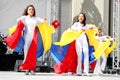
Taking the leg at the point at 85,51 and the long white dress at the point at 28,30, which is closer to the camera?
the long white dress at the point at 28,30

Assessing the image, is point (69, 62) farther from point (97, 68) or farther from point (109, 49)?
point (109, 49)

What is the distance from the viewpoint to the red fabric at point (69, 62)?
12.7 m

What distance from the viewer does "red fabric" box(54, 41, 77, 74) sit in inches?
500

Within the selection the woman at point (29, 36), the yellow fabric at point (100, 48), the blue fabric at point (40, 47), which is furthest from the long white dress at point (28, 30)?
the yellow fabric at point (100, 48)

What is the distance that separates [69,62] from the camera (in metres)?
12.8

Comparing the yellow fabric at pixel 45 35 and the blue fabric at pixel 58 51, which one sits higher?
the yellow fabric at pixel 45 35

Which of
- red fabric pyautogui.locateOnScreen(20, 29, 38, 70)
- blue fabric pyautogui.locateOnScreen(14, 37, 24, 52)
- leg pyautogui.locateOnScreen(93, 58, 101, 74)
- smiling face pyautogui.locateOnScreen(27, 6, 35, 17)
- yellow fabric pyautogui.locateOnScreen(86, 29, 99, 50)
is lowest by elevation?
Answer: leg pyautogui.locateOnScreen(93, 58, 101, 74)

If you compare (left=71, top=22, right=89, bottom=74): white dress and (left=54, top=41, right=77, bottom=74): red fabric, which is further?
(left=54, top=41, right=77, bottom=74): red fabric

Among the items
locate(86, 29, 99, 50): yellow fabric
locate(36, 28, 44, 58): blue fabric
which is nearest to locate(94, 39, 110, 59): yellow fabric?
locate(86, 29, 99, 50): yellow fabric

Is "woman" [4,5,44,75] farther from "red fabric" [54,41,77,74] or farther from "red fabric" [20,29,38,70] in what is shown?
"red fabric" [54,41,77,74]

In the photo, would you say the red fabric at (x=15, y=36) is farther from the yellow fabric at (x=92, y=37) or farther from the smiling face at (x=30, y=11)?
the yellow fabric at (x=92, y=37)

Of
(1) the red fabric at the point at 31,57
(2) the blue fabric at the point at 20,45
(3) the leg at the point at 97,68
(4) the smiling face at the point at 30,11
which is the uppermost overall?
(4) the smiling face at the point at 30,11

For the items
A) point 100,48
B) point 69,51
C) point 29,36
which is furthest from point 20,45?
point 100,48

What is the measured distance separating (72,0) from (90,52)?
14.0 ft
